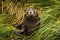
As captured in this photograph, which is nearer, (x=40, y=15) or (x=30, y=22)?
(x=30, y=22)

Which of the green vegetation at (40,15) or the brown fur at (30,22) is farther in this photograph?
the brown fur at (30,22)

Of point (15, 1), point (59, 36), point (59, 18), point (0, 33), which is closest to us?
point (59, 36)

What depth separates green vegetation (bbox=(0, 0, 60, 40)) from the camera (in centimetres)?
497

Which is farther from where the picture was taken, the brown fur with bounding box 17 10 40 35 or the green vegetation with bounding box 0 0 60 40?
the brown fur with bounding box 17 10 40 35

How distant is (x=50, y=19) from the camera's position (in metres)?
5.41

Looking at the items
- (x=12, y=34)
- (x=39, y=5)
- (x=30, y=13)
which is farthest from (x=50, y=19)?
(x=39, y=5)

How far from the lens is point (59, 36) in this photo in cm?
481

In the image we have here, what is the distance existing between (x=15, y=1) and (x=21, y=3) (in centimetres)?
19

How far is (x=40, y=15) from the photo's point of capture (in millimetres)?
6355

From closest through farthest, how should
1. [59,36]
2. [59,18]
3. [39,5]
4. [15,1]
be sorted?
[59,36] → [59,18] → [39,5] → [15,1]

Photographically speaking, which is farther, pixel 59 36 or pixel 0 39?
pixel 0 39

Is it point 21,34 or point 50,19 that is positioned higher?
point 50,19

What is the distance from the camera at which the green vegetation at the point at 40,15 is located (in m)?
4.97

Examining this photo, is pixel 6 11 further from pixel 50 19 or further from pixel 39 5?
pixel 50 19
